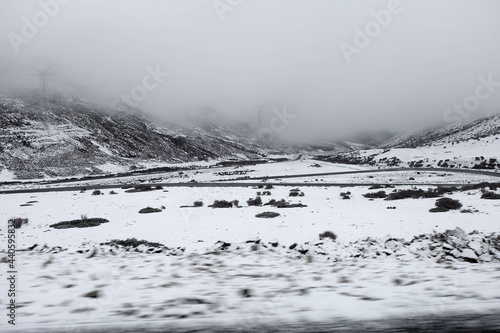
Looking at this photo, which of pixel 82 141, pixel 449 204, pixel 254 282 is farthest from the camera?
pixel 82 141

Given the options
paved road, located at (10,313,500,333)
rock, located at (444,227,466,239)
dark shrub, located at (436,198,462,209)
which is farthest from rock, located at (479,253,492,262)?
dark shrub, located at (436,198,462,209)

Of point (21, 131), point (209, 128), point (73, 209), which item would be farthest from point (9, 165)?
point (209, 128)

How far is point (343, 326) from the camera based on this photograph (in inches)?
126

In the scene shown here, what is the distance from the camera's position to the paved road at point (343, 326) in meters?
3.09

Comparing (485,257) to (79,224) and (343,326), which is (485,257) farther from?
(79,224)

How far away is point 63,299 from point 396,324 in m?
4.47

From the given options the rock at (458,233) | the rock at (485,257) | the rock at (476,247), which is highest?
the rock at (476,247)

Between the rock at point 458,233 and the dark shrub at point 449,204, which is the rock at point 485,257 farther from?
the dark shrub at point 449,204

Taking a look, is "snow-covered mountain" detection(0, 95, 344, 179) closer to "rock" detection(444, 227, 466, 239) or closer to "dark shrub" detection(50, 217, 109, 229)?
"dark shrub" detection(50, 217, 109, 229)

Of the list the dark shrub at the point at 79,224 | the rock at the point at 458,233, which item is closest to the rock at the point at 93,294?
the rock at the point at 458,233

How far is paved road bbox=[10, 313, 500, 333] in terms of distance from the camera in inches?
122

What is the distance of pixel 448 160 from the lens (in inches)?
2253

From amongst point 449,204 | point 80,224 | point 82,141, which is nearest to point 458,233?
point 449,204

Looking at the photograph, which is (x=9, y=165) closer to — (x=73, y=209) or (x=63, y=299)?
(x=73, y=209)
